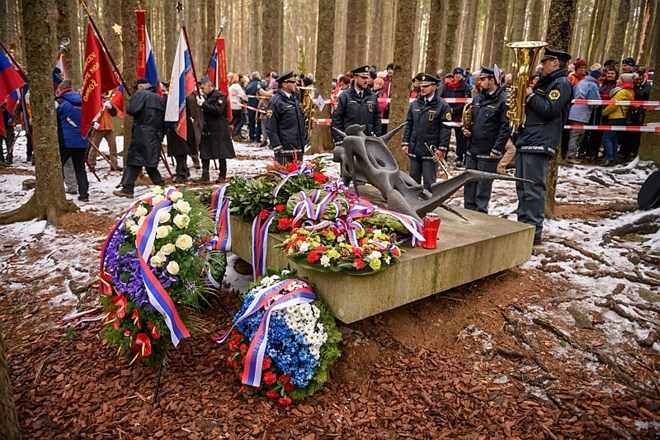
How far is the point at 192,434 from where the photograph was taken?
2.92m

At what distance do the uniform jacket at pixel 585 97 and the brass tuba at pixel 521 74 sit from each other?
21.0 ft

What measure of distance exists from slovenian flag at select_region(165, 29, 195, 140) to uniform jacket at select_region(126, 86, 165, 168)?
209 mm

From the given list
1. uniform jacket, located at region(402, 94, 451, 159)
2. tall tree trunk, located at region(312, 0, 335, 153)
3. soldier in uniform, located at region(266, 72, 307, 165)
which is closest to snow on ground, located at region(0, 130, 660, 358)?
uniform jacket, located at region(402, 94, 451, 159)

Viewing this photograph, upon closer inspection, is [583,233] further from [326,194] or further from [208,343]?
[208,343]

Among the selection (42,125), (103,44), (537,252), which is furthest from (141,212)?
(103,44)

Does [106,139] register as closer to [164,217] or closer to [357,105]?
[357,105]

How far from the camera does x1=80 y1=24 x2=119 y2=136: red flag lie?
7000 mm

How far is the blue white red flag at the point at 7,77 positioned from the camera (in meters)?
6.81

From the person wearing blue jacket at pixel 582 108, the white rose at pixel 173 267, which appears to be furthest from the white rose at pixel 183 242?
the person wearing blue jacket at pixel 582 108

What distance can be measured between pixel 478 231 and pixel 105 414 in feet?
11.5

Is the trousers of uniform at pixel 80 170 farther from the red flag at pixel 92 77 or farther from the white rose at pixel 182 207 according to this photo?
the white rose at pixel 182 207

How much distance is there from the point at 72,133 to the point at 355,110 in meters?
4.53

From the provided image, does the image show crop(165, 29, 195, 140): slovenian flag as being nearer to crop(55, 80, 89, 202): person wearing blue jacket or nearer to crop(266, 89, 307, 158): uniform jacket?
crop(55, 80, 89, 202): person wearing blue jacket

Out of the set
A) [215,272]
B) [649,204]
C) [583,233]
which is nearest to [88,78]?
[215,272]
